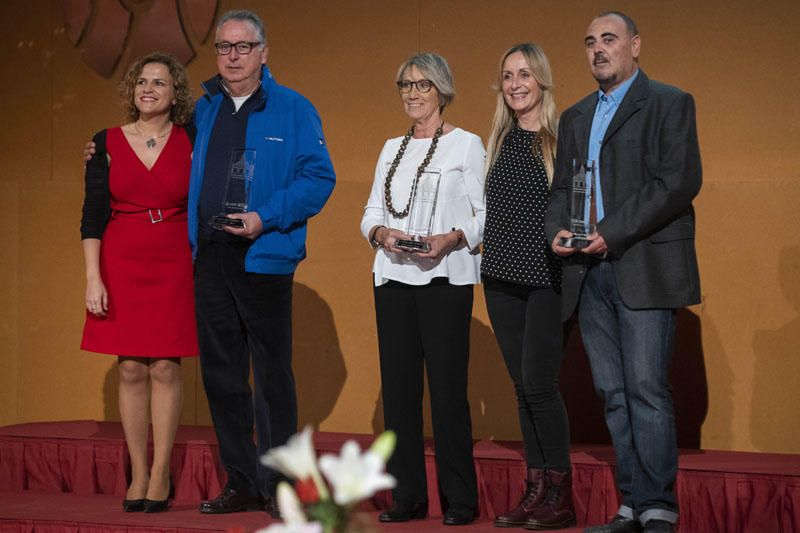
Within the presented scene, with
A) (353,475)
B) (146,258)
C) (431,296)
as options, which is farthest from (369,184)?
(353,475)

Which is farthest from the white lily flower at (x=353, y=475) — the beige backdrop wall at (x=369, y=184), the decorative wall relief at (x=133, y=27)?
the decorative wall relief at (x=133, y=27)

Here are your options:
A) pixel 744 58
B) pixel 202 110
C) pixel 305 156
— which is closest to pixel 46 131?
pixel 202 110

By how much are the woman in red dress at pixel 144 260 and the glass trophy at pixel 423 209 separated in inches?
32.0

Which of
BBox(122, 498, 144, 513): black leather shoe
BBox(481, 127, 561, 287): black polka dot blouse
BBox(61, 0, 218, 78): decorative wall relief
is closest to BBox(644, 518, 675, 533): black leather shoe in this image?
BBox(481, 127, 561, 287): black polka dot blouse

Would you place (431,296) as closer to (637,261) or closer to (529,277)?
(529,277)

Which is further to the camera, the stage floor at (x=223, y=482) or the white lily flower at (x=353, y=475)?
the stage floor at (x=223, y=482)

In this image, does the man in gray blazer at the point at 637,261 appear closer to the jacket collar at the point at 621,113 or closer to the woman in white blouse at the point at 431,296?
the jacket collar at the point at 621,113

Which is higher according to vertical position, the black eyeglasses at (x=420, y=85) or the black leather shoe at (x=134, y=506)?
the black eyeglasses at (x=420, y=85)

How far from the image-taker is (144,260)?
363 cm

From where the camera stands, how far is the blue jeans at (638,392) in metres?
2.95

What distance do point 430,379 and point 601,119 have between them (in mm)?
953

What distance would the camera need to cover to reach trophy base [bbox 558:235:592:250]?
298cm

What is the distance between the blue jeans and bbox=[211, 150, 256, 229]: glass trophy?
1065 millimetres

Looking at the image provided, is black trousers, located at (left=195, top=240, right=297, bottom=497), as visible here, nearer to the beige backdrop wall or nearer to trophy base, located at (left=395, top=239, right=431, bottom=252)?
trophy base, located at (left=395, top=239, right=431, bottom=252)
